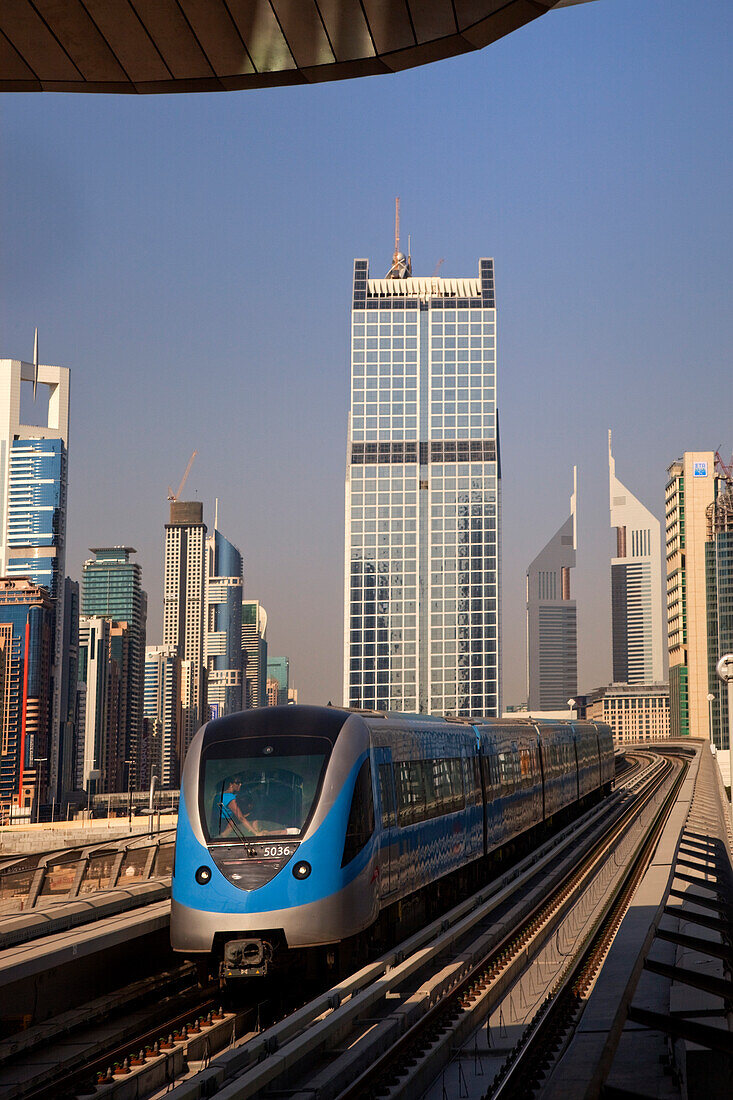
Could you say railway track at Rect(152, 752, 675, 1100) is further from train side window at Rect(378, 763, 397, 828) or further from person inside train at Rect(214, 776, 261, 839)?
person inside train at Rect(214, 776, 261, 839)

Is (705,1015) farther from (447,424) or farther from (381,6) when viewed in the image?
(447,424)

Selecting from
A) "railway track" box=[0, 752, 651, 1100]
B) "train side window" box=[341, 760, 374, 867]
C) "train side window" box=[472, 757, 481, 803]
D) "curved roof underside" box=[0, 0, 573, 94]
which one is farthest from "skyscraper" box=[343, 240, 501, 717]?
"curved roof underside" box=[0, 0, 573, 94]

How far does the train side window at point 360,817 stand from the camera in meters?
13.8

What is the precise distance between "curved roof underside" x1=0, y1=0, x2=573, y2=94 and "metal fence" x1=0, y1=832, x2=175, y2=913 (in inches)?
369

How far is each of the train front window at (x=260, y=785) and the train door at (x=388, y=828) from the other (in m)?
1.59

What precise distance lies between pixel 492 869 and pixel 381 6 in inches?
856

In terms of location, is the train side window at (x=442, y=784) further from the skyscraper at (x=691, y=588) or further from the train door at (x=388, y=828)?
the skyscraper at (x=691, y=588)

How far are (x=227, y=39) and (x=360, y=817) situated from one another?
917 centimetres

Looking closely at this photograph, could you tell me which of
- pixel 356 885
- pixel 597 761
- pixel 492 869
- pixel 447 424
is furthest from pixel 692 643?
pixel 356 885

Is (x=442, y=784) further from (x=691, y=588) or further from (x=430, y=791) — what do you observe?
(x=691, y=588)

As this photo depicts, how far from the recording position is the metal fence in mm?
14195

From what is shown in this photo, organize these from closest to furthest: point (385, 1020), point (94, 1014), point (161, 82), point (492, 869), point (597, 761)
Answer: point (161, 82), point (385, 1020), point (94, 1014), point (492, 869), point (597, 761)

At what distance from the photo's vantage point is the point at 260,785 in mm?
13867

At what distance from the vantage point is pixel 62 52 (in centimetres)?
780
